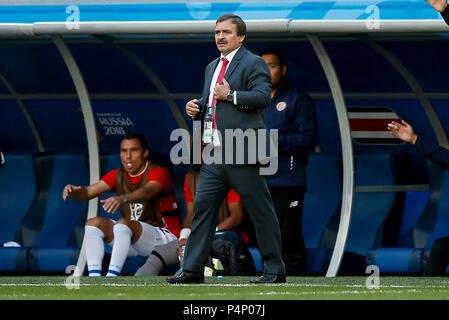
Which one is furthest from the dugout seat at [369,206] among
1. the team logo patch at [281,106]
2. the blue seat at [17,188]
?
the blue seat at [17,188]

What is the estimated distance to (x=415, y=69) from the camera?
10641 millimetres

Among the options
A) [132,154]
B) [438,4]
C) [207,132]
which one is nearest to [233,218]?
[132,154]

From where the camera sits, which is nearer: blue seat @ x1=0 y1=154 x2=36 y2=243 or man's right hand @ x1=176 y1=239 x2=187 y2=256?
man's right hand @ x1=176 y1=239 x2=187 y2=256

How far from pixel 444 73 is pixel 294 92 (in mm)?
1496

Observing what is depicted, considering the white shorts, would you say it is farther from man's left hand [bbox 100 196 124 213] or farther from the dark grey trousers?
the dark grey trousers

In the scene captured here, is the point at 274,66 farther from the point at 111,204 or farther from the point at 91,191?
the point at 91,191

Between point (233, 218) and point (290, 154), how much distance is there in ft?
2.48

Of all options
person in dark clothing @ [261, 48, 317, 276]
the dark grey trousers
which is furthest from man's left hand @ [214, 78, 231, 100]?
person in dark clothing @ [261, 48, 317, 276]

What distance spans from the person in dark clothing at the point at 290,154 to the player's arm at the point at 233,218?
47cm

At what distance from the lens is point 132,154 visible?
419 inches

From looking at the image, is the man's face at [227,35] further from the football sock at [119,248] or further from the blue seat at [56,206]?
the blue seat at [56,206]

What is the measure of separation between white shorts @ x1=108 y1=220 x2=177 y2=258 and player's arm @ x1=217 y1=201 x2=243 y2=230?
0.55 m

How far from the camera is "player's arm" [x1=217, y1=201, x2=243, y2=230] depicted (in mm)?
10211

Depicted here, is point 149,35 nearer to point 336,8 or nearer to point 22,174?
point 336,8
